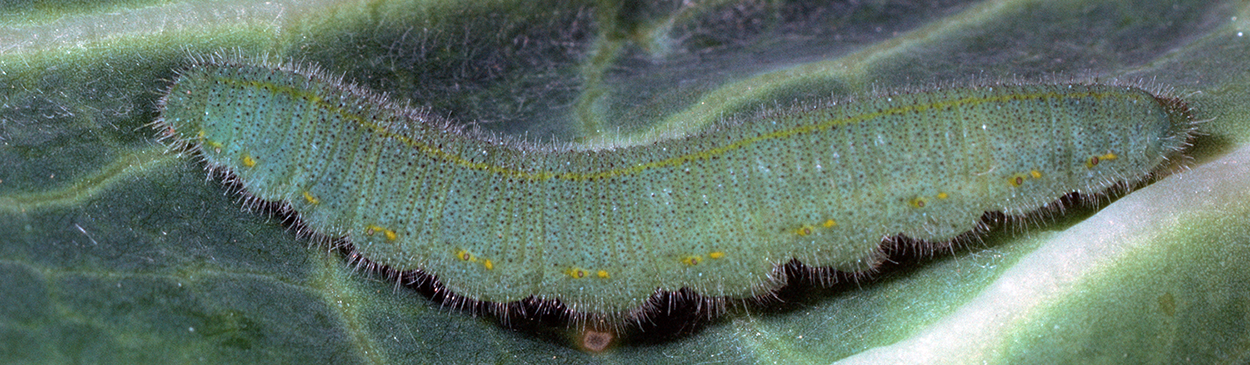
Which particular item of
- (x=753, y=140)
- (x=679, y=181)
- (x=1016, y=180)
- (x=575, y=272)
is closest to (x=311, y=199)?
(x=575, y=272)

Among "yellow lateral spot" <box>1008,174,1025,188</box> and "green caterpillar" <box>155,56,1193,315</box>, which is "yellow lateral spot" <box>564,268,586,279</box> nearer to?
"green caterpillar" <box>155,56,1193,315</box>

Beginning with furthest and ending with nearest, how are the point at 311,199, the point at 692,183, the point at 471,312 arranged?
the point at 471,312
the point at 311,199
the point at 692,183

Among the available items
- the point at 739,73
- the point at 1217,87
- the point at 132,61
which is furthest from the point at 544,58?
the point at 1217,87

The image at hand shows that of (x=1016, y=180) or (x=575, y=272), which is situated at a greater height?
(x=1016, y=180)

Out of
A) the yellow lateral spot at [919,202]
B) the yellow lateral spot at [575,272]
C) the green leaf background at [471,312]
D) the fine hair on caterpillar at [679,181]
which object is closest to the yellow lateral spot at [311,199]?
the fine hair on caterpillar at [679,181]

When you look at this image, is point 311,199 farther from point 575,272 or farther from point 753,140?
point 753,140

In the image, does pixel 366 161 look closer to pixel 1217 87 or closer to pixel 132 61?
pixel 132 61

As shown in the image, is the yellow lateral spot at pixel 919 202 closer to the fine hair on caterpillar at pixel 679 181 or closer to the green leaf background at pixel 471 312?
the fine hair on caterpillar at pixel 679 181

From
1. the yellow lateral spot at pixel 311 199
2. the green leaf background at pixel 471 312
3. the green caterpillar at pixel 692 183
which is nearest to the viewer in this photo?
the green leaf background at pixel 471 312
